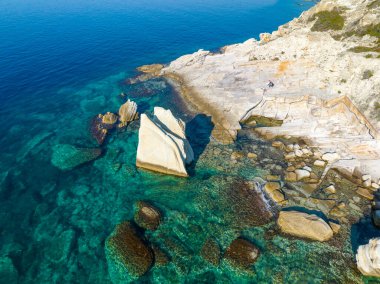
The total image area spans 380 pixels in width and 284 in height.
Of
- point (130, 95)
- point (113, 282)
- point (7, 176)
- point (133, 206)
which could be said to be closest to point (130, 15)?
point (130, 95)

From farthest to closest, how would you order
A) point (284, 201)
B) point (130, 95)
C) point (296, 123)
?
point (130, 95)
point (296, 123)
point (284, 201)

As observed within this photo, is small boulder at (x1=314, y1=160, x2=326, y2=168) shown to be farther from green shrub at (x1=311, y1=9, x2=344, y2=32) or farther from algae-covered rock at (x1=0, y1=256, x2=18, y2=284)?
algae-covered rock at (x1=0, y1=256, x2=18, y2=284)

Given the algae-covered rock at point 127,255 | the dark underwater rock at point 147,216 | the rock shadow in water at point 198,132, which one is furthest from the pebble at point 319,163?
the algae-covered rock at point 127,255

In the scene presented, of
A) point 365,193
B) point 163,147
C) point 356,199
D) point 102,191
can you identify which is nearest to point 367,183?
point 365,193

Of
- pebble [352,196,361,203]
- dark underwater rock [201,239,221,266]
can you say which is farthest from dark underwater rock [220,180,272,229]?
pebble [352,196,361,203]

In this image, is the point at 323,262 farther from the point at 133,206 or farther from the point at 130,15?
the point at 130,15

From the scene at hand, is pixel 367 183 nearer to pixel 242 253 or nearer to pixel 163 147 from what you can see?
pixel 242 253

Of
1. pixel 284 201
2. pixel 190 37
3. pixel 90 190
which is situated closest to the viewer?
pixel 284 201
